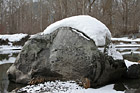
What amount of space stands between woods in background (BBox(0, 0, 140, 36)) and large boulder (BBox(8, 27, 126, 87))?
60.3 ft

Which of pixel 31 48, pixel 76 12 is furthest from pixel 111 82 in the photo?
pixel 76 12

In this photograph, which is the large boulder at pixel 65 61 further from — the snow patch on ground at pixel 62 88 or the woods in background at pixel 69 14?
the woods in background at pixel 69 14

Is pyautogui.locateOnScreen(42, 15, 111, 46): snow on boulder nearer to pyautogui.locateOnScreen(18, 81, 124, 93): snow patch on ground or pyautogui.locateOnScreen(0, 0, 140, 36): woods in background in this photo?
pyautogui.locateOnScreen(18, 81, 124, 93): snow patch on ground

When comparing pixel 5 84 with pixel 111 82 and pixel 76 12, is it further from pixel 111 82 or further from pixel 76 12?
pixel 76 12

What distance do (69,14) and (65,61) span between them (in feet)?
64.2

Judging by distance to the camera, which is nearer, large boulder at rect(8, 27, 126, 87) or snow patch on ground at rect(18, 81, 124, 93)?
snow patch on ground at rect(18, 81, 124, 93)

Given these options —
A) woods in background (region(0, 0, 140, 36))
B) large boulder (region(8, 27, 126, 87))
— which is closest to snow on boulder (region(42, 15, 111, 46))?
large boulder (region(8, 27, 126, 87))

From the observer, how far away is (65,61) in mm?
4664

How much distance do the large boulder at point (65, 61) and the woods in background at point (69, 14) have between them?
1838 centimetres

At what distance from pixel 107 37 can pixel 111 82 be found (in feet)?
4.66

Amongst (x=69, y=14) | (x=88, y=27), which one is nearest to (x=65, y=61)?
(x=88, y=27)

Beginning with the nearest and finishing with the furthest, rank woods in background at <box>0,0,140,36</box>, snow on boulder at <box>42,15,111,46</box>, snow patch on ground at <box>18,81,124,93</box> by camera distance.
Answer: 1. snow patch on ground at <box>18,81,124,93</box>
2. snow on boulder at <box>42,15,111,46</box>
3. woods in background at <box>0,0,140,36</box>

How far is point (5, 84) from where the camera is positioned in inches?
201

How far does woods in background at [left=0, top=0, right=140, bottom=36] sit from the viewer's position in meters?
23.8
